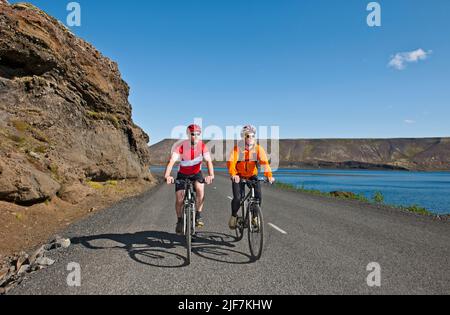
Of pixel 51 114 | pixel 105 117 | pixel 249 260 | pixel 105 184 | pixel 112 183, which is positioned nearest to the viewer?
pixel 249 260

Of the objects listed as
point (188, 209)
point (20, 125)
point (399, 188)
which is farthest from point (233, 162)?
point (399, 188)

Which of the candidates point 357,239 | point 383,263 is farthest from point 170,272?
point 357,239

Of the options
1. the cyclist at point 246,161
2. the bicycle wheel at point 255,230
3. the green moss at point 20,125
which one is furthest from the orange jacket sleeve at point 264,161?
the green moss at point 20,125

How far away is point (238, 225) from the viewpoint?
7.23 m

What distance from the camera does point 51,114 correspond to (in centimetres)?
1627

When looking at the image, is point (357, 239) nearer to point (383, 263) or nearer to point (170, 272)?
point (383, 263)

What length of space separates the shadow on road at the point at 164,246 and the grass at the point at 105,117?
49.4 feet

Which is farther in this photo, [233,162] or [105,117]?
[105,117]

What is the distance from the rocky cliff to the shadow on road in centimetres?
406

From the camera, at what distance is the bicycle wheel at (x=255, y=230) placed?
5902 mm

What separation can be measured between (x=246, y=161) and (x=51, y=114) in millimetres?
13391

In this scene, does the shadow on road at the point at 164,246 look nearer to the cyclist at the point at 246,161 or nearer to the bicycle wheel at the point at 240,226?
the bicycle wheel at the point at 240,226

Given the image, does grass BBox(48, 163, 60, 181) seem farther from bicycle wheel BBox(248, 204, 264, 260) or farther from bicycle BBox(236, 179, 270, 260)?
bicycle wheel BBox(248, 204, 264, 260)

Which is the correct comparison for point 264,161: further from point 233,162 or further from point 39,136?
point 39,136
